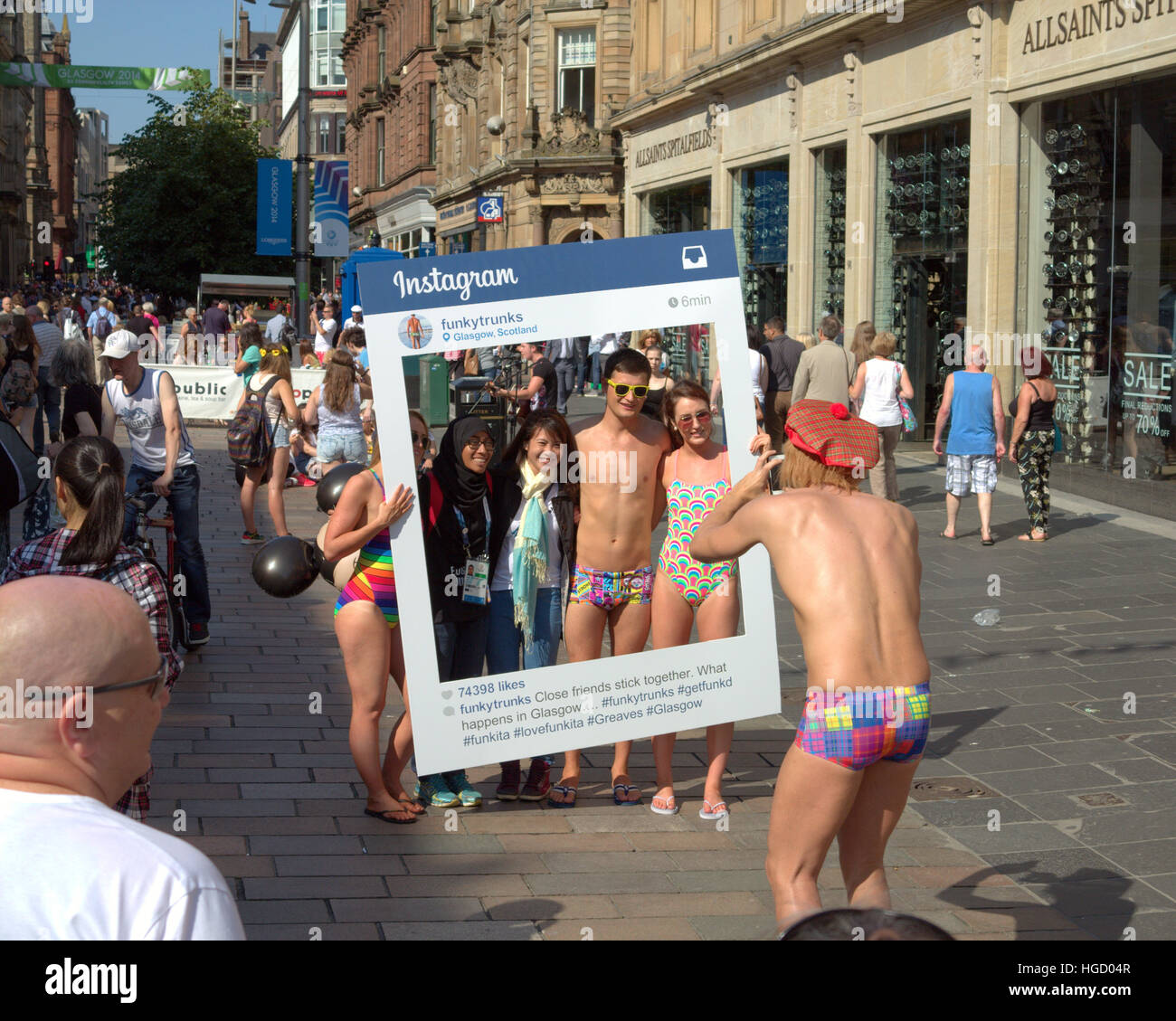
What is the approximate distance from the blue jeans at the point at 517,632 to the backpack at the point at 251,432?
649 cm

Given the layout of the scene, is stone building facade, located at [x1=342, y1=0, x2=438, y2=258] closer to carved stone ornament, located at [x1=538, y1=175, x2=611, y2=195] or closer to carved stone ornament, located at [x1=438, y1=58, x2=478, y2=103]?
carved stone ornament, located at [x1=438, y1=58, x2=478, y2=103]

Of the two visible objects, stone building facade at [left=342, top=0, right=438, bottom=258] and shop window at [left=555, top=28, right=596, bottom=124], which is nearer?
shop window at [left=555, top=28, right=596, bottom=124]

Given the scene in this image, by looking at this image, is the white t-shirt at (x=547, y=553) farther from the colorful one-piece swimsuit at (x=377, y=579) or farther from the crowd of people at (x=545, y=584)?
the colorful one-piece swimsuit at (x=377, y=579)

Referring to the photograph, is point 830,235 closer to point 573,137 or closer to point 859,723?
point 573,137

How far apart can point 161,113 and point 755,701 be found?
150 feet

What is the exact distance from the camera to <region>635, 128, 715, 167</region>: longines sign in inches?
1084

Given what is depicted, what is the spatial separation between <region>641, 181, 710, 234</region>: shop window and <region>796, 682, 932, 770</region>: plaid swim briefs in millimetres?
24203

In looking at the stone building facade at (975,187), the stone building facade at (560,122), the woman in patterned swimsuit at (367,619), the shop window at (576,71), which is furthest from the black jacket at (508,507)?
the shop window at (576,71)

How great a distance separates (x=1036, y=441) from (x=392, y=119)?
57.6m

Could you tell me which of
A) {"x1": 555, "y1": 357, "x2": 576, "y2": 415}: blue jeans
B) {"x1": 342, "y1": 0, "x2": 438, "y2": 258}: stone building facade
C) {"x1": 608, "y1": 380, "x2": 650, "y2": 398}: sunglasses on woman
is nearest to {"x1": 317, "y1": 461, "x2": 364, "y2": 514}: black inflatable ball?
{"x1": 608, "y1": 380, "x2": 650, "y2": 398}: sunglasses on woman

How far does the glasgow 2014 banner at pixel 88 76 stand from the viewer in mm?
26531

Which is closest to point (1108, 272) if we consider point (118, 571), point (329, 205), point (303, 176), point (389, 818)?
point (389, 818)

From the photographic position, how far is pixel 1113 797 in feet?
20.4

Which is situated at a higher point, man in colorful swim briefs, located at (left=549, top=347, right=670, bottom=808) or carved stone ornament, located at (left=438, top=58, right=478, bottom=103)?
carved stone ornament, located at (left=438, top=58, right=478, bottom=103)
